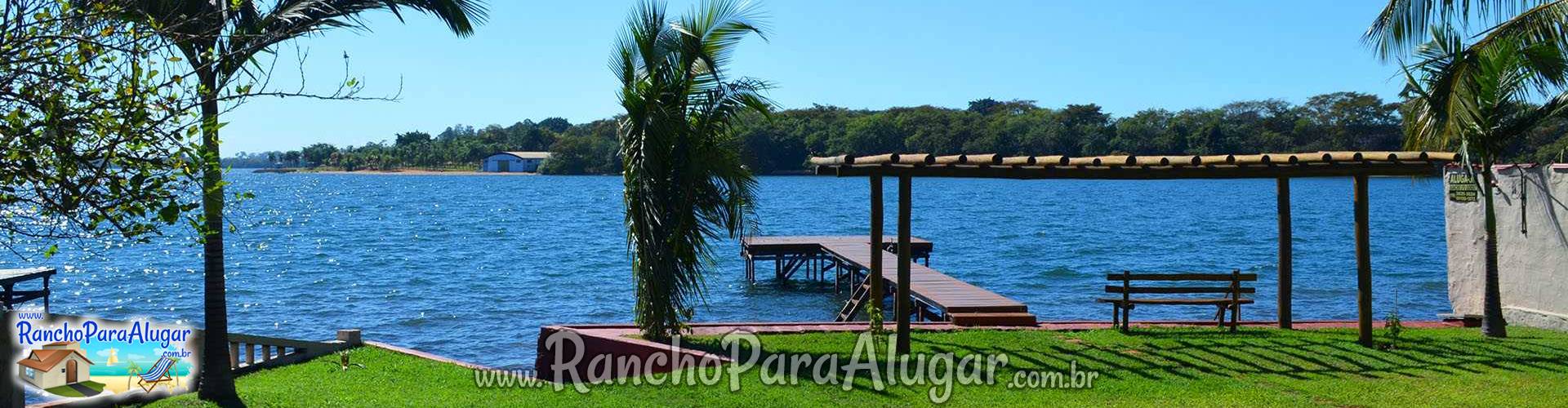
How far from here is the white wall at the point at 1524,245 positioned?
41.6 feet

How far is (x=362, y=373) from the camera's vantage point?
1121 centimetres

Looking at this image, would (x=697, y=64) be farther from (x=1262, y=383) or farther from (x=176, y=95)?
(x=176, y=95)

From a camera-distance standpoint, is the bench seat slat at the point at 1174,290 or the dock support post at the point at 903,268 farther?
the bench seat slat at the point at 1174,290

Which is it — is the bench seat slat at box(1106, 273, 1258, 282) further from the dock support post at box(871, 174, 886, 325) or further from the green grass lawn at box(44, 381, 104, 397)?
the green grass lawn at box(44, 381, 104, 397)

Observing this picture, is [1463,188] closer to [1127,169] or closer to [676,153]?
[1127,169]

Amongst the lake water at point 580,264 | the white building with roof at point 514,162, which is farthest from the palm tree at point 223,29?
the white building with roof at point 514,162

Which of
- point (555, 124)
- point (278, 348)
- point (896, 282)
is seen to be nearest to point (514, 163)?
point (555, 124)

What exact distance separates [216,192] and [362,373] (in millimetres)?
3785

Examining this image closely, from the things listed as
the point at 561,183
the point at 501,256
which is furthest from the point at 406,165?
the point at 501,256

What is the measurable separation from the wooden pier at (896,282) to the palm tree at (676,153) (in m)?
1.96

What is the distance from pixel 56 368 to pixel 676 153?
5.92m

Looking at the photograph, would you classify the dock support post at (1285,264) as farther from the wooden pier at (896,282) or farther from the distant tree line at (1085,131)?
the distant tree line at (1085,131)

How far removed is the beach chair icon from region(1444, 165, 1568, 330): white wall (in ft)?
45.6

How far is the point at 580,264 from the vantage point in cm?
3547
